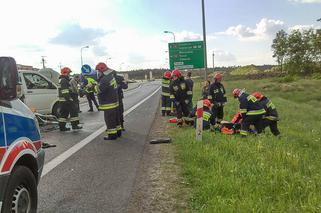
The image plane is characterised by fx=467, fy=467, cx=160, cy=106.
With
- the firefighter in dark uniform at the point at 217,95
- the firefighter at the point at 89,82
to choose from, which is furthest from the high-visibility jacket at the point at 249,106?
the firefighter at the point at 89,82

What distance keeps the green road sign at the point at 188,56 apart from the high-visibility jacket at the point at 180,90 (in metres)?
14.4

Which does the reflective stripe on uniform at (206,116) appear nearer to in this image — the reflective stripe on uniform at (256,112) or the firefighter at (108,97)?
the reflective stripe on uniform at (256,112)

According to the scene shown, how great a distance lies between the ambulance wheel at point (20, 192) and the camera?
13.5ft

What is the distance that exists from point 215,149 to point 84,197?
3337 millimetres

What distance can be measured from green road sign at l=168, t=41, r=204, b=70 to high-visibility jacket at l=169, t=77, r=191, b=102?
14.4 metres

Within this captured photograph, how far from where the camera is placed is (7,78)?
155 inches

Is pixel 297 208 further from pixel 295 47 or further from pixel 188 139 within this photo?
pixel 295 47

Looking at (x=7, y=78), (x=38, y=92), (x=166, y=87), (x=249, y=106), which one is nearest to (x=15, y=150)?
(x=7, y=78)

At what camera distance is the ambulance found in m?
3.97

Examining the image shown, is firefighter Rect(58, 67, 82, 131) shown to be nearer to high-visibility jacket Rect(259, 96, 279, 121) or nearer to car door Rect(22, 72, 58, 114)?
car door Rect(22, 72, 58, 114)

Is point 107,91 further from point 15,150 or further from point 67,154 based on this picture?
point 15,150

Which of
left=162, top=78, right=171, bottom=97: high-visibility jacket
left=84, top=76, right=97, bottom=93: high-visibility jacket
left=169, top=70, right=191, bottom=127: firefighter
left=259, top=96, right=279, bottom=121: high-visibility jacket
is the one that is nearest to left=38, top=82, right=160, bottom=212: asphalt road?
left=169, top=70, right=191, bottom=127: firefighter

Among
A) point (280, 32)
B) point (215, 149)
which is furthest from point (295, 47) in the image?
point (215, 149)

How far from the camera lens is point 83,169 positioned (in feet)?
27.1
